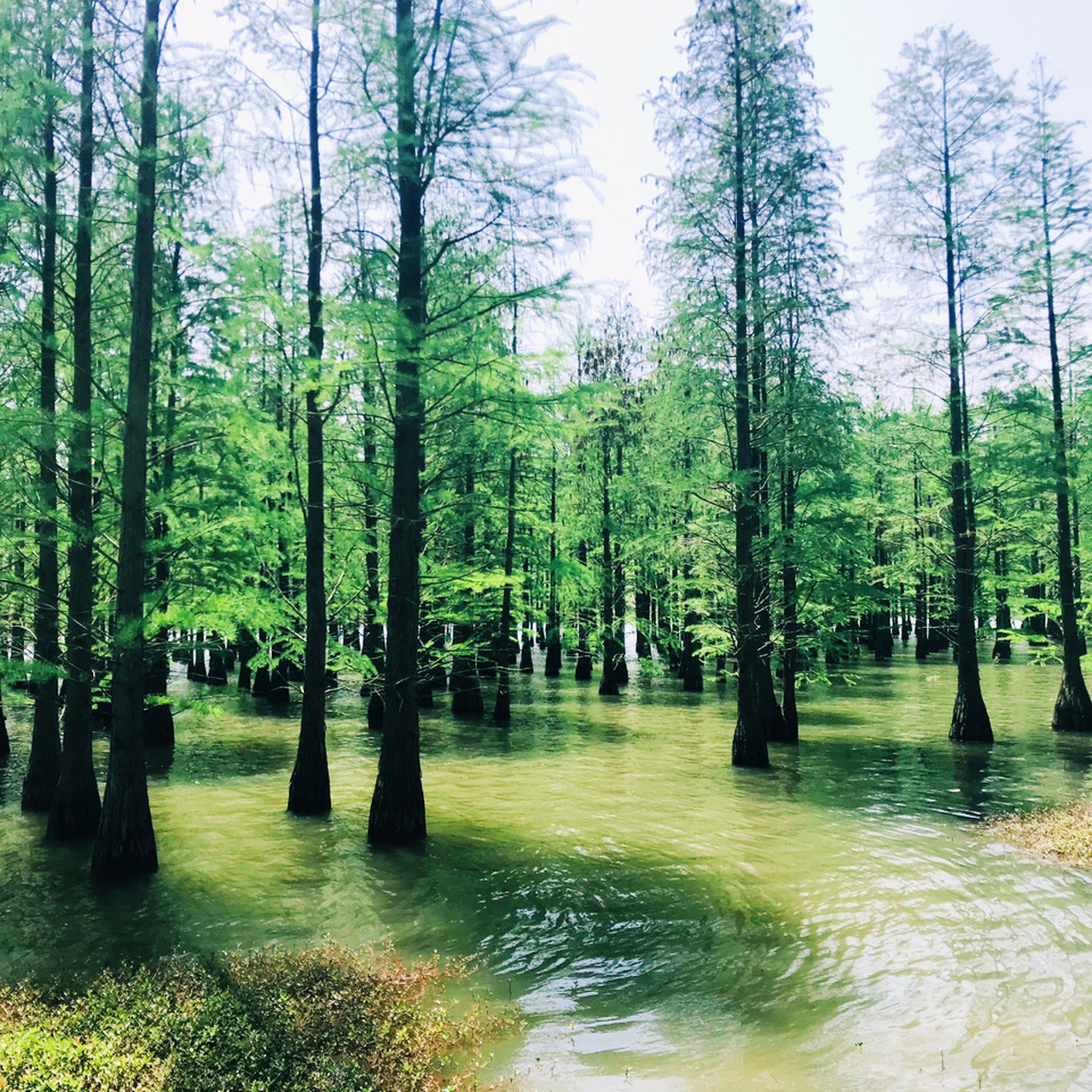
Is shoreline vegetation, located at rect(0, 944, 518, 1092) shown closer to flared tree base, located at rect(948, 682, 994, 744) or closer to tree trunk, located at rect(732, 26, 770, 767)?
tree trunk, located at rect(732, 26, 770, 767)

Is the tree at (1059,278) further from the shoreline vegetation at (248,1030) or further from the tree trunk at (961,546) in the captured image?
the shoreline vegetation at (248,1030)

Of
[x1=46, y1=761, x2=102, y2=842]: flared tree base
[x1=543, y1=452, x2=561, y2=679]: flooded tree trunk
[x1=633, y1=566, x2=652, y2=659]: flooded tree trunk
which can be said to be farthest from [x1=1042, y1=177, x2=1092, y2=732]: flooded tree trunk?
[x1=46, y1=761, x2=102, y2=842]: flared tree base

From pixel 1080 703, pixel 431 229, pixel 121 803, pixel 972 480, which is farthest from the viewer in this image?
pixel 1080 703

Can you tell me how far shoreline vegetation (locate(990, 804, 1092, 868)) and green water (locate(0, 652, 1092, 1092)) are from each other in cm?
36

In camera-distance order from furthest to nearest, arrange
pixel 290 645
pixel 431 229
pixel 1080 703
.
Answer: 1. pixel 1080 703
2. pixel 290 645
3. pixel 431 229

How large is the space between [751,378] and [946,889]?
10.4 metres

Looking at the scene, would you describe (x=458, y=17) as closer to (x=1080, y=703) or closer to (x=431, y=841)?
(x=431, y=841)

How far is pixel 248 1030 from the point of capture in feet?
16.9

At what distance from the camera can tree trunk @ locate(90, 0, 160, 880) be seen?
380 inches

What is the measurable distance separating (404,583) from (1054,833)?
1015 centimetres

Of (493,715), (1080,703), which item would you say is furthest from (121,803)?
(1080,703)

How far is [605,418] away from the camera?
29.2 meters

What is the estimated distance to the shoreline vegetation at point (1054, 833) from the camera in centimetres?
1012

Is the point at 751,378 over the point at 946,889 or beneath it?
over
